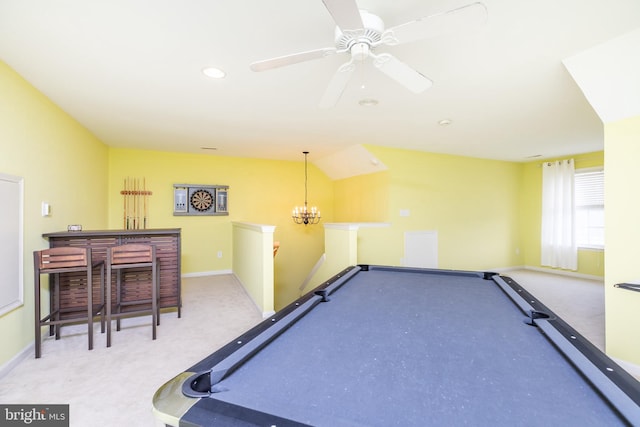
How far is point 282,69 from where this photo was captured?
217 centimetres

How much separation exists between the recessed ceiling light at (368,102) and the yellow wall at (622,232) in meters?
1.85

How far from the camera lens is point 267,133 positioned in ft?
12.9

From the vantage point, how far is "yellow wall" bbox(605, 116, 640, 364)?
2072 millimetres

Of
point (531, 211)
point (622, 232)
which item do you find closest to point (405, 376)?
point (622, 232)

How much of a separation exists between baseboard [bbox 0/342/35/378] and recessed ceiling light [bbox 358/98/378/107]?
3.50m

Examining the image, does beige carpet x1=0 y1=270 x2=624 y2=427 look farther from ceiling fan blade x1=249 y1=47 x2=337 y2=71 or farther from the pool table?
ceiling fan blade x1=249 y1=47 x2=337 y2=71

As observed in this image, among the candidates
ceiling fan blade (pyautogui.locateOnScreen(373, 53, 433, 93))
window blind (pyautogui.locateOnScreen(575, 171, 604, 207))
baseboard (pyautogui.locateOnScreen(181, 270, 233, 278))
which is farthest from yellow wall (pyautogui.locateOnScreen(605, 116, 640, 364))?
baseboard (pyautogui.locateOnScreen(181, 270, 233, 278))

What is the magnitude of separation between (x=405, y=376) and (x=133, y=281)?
3.05m

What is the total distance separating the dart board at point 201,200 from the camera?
527cm

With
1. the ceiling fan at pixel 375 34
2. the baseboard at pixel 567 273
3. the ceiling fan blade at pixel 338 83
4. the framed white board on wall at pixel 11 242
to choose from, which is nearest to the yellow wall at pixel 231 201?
the framed white board on wall at pixel 11 242

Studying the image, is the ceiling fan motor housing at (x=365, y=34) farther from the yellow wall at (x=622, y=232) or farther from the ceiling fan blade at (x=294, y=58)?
the yellow wall at (x=622, y=232)

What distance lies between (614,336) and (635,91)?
5.94 feet

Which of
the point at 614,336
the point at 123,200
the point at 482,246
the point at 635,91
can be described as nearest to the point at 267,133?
the point at 123,200

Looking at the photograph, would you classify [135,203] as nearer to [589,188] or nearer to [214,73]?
[214,73]
